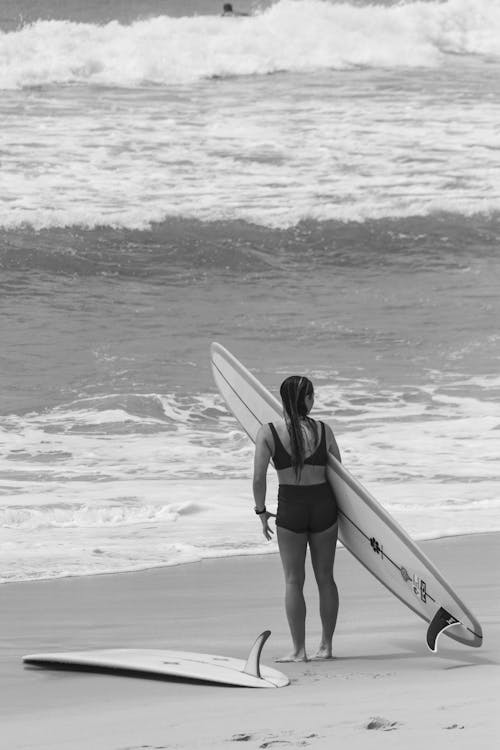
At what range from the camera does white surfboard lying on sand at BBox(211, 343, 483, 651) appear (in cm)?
400

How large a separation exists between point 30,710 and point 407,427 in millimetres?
6061

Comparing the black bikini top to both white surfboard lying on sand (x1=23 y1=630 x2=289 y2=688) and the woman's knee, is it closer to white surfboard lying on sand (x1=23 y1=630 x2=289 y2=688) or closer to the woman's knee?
the woman's knee

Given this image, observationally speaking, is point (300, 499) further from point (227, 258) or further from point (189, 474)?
point (227, 258)

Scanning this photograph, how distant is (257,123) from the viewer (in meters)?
21.0

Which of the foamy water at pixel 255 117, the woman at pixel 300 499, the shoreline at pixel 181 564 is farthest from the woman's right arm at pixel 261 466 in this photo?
the foamy water at pixel 255 117

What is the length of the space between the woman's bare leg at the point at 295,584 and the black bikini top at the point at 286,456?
0.22m

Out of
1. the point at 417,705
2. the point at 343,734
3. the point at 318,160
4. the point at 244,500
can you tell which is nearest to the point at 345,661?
the point at 417,705

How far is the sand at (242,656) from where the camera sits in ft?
9.68

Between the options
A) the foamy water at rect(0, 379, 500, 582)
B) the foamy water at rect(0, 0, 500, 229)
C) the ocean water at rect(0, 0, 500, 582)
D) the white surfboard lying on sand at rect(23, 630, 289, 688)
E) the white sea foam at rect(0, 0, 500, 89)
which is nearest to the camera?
the white surfboard lying on sand at rect(23, 630, 289, 688)

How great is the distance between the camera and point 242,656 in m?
4.13

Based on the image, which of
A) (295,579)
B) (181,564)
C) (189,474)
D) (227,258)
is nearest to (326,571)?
(295,579)

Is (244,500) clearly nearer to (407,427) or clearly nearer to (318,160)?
(407,427)

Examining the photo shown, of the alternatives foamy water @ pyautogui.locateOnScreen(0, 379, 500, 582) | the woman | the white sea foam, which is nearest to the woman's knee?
the woman

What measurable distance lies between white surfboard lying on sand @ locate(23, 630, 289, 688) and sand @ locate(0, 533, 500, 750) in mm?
34
